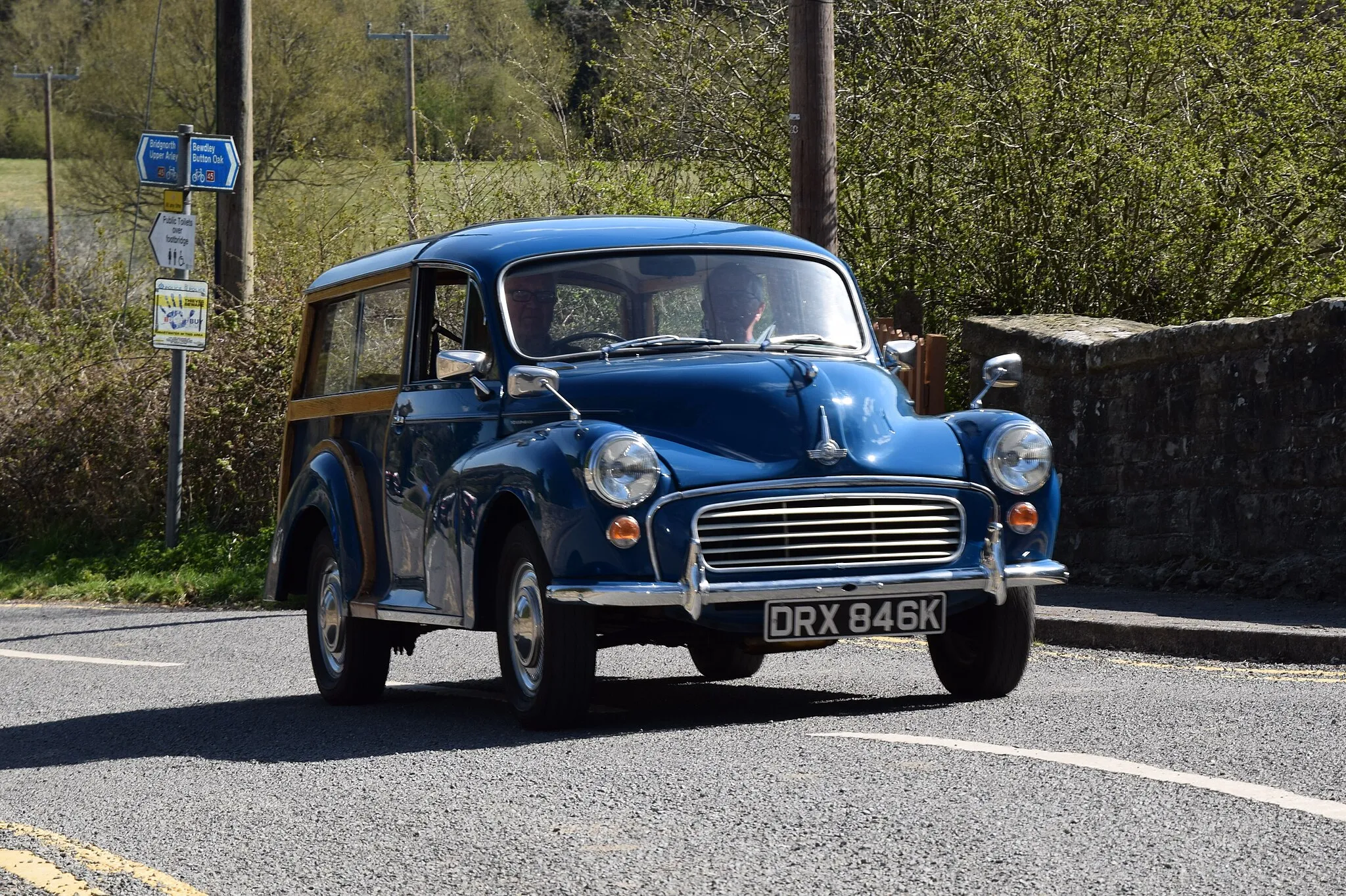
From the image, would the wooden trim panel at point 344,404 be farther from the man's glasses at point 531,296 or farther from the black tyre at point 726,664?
the black tyre at point 726,664

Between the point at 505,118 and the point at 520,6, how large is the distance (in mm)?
10800

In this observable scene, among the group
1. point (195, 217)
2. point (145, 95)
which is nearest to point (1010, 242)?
point (195, 217)

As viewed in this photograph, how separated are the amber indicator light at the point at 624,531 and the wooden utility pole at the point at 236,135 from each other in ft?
39.5

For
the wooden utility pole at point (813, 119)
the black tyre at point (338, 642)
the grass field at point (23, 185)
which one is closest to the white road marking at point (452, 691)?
the black tyre at point (338, 642)

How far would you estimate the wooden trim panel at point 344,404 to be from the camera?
27.2 feet

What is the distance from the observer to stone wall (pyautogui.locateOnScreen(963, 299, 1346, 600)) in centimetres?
1046

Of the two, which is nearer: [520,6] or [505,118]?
[505,118]

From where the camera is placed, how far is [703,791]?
5.33 metres

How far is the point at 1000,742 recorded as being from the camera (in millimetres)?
6027

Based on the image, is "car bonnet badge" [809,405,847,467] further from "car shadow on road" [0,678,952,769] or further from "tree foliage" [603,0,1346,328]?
"tree foliage" [603,0,1346,328]

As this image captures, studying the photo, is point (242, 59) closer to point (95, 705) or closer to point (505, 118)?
point (95, 705)

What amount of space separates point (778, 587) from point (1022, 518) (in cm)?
110

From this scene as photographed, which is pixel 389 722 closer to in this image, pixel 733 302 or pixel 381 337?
pixel 381 337

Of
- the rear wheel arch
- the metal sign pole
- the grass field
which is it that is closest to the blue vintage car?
the rear wheel arch
